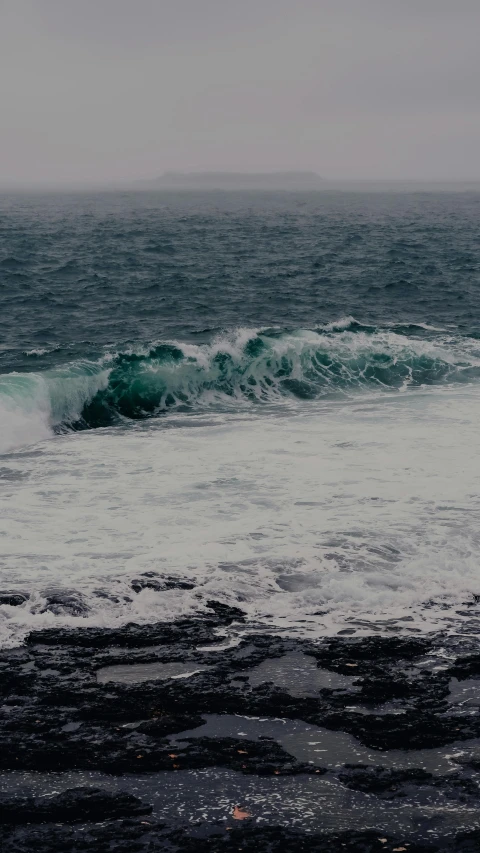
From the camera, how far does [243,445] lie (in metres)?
17.9

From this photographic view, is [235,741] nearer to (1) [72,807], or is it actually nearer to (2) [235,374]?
(1) [72,807]

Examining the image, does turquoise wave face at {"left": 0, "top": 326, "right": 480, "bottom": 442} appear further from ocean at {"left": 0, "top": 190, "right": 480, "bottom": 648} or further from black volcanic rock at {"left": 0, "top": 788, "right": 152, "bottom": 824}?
black volcanic rock at {"left": 0, "top": 788, "right": 152, "bottom": 824}

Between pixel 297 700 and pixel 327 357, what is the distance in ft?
57.1

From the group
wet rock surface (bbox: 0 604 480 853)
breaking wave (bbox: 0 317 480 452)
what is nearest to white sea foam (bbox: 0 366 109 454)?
breaking wave (bbox: 0 317 480 452)

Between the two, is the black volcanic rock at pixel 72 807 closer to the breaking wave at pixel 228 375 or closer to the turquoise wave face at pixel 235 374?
the breaking wave at pixel 228 375

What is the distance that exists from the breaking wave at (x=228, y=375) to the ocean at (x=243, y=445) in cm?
7

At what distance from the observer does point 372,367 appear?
24703 millimetres

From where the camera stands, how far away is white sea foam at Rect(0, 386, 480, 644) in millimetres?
10867

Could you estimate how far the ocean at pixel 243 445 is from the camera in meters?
11.2

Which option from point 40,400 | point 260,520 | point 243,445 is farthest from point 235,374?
point 260,520

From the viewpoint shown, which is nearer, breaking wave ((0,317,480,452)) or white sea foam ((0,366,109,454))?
white sea foam ((0,366,109,454))

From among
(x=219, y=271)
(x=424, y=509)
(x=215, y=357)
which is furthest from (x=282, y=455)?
(x=219, y=271)

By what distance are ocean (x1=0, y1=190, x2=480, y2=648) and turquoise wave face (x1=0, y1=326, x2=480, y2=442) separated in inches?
2.8

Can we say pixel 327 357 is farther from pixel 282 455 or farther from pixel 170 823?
pixel 170 823
